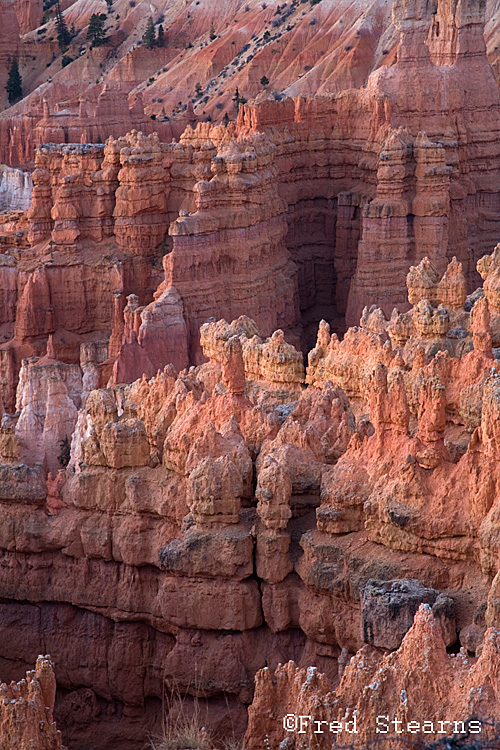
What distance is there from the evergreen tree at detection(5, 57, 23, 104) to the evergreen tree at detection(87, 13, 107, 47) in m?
5.34

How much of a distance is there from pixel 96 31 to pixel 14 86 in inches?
281

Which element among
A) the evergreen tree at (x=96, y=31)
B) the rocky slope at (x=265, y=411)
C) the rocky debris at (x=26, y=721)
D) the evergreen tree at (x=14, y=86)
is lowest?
the rocky debris at (x=26, y=721)

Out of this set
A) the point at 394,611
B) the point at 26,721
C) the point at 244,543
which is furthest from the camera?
the point at 244,543

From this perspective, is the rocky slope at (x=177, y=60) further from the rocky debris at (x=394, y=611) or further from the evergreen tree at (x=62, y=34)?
the rocky debris at (x=394, y=611)

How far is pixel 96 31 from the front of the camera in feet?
286

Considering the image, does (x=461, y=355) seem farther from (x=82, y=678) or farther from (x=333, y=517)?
(x=82, y=678)

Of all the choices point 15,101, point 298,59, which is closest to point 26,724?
point 298,59

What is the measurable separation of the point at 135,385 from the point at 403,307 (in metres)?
20.3

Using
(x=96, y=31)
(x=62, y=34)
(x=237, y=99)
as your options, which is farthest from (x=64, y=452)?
(x=62, y=34)

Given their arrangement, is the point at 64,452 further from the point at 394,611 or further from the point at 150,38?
the point at 150,38

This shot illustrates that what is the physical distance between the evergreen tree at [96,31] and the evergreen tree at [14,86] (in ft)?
17.5

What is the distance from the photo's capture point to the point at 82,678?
1806 centimetres

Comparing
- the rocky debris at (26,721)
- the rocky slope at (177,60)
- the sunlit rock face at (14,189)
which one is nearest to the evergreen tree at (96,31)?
the rocky slope at (177,60)

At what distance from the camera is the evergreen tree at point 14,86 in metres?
83.1
